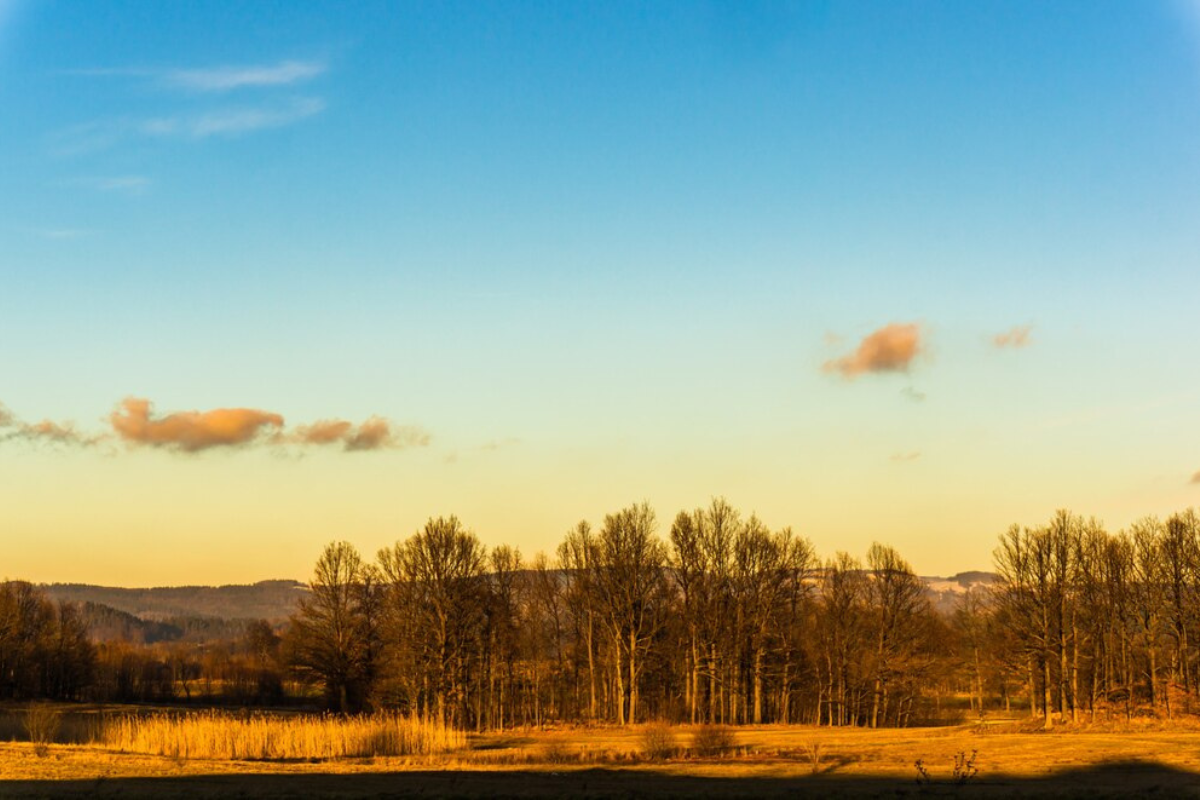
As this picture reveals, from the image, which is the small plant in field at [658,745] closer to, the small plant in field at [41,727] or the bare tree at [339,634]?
the small plant in field at [41,727]

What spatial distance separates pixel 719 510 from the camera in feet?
291

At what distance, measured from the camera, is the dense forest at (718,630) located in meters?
77.8

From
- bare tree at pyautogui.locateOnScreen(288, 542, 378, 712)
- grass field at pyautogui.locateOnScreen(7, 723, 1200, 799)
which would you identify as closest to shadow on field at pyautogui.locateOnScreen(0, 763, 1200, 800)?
grass field at pyautogui.locateOnScreen(7, 723, 1200, 799)

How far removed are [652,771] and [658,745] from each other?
24.0 feet

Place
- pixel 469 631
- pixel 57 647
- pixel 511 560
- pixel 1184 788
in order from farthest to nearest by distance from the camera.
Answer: pixel 57 647
pixel 511 560
pixel 469 631
pixel 1184 788

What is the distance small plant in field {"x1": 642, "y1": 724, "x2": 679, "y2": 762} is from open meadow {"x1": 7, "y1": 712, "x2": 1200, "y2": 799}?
7cm

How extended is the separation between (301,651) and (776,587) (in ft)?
129

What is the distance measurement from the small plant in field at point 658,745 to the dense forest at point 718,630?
31.8 metres

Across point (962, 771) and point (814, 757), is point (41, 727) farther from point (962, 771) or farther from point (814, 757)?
point (962, 771)

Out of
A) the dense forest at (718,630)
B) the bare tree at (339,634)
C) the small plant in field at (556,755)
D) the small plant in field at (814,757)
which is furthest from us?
the bare tree at (339,634)

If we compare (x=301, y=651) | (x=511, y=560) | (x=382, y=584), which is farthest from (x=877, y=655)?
(x=301, y=651)

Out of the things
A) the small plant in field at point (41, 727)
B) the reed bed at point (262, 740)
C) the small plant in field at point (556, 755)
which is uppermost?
the small plant in field at point (41, 727)

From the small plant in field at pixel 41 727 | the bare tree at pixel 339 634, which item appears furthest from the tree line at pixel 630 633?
the small plant in field at pixel 41 727

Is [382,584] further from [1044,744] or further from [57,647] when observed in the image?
[1044,744]
